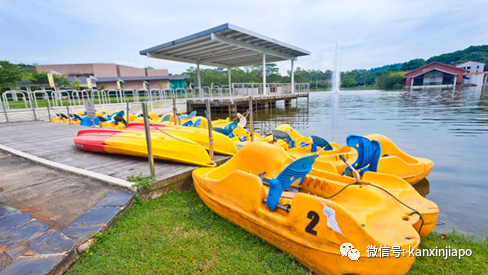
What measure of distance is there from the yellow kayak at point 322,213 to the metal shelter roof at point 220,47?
1241 centimetres

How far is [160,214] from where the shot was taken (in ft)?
9.37

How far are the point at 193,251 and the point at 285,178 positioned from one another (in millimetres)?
1166

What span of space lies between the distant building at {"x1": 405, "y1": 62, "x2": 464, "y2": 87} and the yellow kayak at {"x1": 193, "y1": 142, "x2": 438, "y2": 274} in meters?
63.2

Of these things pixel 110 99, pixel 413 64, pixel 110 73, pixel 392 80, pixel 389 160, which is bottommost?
pixel 389 160

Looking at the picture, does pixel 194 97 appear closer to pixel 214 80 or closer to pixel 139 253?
pixel 139 253

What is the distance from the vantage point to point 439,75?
165 feet

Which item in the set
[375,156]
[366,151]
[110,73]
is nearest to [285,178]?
[366,151]

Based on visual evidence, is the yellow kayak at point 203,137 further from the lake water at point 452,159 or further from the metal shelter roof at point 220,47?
the metal shelter roof at point 220,47

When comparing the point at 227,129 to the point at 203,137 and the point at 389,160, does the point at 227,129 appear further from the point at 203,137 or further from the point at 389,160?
the point at 389,160

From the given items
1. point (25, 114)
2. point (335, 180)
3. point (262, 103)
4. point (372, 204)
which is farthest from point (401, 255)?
point (262, 103)

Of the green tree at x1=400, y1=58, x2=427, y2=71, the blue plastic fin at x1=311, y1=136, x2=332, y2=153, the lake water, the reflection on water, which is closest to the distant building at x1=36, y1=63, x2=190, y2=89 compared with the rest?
the lake water

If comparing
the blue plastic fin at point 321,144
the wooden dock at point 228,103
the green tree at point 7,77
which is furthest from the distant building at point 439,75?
the green tree at point 7,77

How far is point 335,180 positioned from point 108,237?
2.62 metres

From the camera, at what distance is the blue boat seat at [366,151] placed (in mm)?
3370
